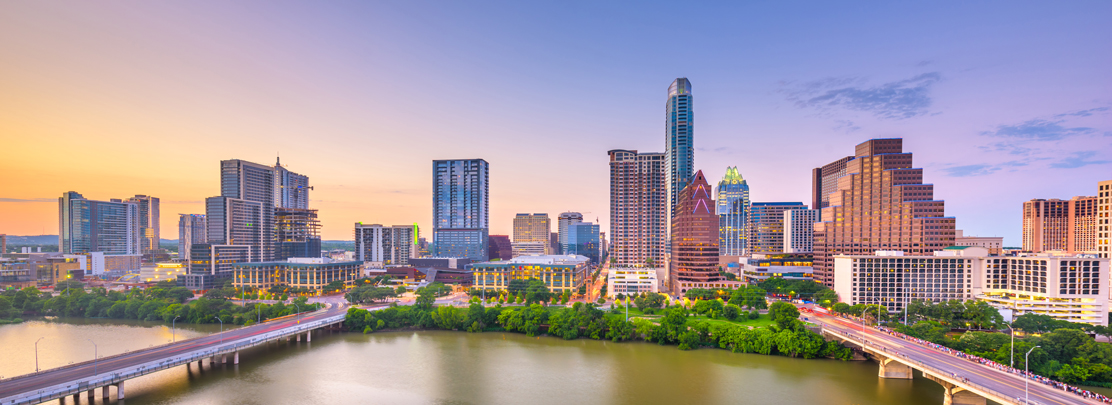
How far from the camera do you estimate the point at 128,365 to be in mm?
40469

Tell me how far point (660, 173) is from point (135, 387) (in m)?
119

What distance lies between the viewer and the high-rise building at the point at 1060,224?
110m

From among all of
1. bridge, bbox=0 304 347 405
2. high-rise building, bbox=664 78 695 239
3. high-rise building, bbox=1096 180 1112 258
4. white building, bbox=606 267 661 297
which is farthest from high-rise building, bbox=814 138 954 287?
bridge, bbox=0 304 347 405

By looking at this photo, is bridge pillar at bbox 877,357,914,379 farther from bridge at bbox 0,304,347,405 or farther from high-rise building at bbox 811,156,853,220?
high-rise building at bbox 811,156,853,220

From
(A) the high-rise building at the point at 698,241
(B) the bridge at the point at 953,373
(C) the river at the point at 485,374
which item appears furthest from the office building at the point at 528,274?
(B) the bridge at the point at 953,373

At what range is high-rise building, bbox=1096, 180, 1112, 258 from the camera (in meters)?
68.6

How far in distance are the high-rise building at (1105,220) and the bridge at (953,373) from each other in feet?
156

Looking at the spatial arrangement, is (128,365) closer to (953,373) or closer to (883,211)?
(953,373)

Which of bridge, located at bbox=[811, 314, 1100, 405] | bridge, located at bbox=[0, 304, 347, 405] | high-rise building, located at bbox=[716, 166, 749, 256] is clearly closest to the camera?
bridge, located at bbox=[811, 314, 1100, 405]

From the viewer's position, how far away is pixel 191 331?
64250mm

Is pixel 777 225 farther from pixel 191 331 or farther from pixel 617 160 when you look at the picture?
pixel 191 331

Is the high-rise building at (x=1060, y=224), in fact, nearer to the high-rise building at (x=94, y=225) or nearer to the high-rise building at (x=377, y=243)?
the high-rise building at (x=377, y=243)

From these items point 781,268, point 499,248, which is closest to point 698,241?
point 781,268

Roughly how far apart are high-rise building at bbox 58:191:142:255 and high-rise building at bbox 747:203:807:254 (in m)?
218
